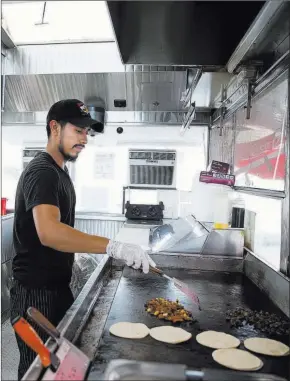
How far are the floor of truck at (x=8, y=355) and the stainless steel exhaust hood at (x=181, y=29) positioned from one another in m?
2.51

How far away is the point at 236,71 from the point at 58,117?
133cm

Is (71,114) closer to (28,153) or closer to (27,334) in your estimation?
(27,334)

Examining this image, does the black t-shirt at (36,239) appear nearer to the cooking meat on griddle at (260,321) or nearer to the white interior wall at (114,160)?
the cooking meat on griddle at (260,321)

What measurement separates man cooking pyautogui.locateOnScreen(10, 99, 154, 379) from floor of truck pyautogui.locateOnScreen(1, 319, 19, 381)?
0.98 m

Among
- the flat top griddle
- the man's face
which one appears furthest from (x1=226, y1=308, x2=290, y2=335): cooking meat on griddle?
the man's face

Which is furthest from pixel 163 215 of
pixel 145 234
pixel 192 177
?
pixel 145 234

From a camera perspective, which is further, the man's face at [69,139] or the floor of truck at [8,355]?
the floor of truck at [8,355]

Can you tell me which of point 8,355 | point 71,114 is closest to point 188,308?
point 71,114

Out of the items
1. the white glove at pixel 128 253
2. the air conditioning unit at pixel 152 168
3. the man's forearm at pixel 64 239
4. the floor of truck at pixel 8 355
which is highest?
the air conditioning unit at pixel 152 168

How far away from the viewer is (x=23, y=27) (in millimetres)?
3582

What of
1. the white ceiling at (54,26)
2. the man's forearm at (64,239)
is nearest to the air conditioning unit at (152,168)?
the white ceiling at (54,26)

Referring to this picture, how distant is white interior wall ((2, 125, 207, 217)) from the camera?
4738 mm

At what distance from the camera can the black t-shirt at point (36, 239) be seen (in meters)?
1.69

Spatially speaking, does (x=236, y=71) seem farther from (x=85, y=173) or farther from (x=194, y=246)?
(x=85, y=173)
